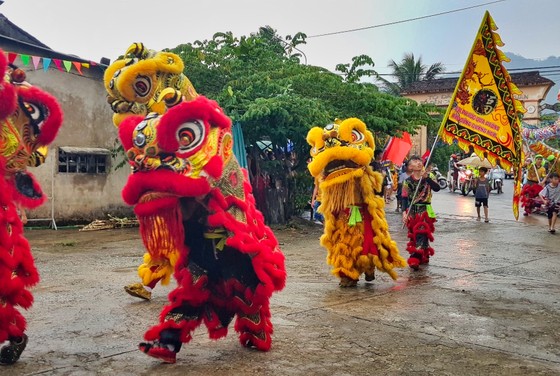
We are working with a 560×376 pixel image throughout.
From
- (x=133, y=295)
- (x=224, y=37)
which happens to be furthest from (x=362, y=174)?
(x=224, y=37)

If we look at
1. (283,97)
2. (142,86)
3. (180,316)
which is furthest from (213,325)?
(283,97)

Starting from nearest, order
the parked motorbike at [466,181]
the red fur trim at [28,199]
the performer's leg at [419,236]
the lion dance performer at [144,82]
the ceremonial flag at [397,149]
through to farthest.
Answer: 1. the red fur trim at [28,199]
2. the lion dance performer at [144,82]
3. the performer's leg at [419,236]
4. the ceremonial flag at [397,149]
5. the parked motorbike at [466,181]

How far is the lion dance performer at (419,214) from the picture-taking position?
25.3 feet

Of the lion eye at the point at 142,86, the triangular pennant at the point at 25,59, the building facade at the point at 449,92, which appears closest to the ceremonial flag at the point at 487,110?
the lion eye at the point at 142,86

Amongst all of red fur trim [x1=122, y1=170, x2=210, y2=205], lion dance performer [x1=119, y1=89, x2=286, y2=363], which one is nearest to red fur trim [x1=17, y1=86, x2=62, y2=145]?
lion dance performer [x1=119, y1=89, x2=286, y2=363]

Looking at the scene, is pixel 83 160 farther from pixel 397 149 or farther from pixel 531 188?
pixel 531 188

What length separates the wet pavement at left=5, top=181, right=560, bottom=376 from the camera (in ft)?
12.7

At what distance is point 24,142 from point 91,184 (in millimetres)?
10133

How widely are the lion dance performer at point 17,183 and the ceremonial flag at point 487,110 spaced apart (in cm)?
489

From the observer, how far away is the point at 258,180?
13.0 metres

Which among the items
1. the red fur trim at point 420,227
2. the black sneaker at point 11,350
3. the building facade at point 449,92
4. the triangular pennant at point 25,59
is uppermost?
the building facade at point 449,92

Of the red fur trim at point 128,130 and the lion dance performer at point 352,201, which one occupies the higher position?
the red fur trim at point 128,130

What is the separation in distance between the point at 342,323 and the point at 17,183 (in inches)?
105

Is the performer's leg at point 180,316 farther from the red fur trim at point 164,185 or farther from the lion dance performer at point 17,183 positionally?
the lion dance performer at point 17,183
